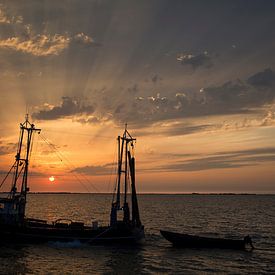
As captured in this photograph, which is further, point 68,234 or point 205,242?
point 205,242

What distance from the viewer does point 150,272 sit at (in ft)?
128

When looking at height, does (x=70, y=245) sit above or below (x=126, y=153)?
below

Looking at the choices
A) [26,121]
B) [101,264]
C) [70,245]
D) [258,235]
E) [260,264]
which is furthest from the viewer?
[258,235]

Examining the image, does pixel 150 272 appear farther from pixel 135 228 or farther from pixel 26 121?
pixel 26 121

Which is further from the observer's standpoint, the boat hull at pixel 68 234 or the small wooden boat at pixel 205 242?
the small wooden boat at pixel 205 242

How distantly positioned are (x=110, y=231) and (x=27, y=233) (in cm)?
1179

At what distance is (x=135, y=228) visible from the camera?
53594 millimetres

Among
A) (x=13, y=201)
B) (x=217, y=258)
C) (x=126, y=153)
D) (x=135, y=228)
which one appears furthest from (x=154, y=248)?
(x=13, y=201)

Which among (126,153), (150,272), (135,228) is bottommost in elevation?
(150,272)

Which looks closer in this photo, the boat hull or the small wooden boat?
the boat hull

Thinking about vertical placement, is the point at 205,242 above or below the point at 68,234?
below

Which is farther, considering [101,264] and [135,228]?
[135,228]

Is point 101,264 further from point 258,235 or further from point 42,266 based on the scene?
point 258,235

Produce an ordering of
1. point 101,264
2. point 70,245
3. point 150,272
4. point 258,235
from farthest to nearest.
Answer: point 258,235 < point 70,245 < point 101,264 < point 150,272
